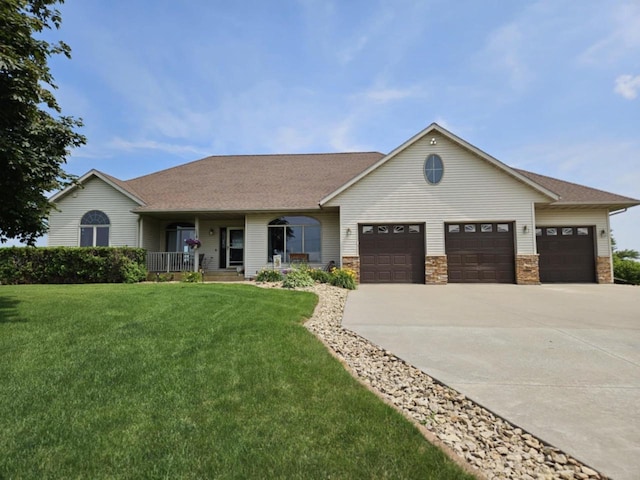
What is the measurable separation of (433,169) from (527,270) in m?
5.57

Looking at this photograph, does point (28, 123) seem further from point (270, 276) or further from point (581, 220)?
point (581, 220)

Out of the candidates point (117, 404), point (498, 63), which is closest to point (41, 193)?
point (117, 404)

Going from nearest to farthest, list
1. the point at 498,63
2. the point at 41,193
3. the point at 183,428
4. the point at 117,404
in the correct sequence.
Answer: the point at 183,428, the point at 117,404, the point at 41,193, the point at 498,63

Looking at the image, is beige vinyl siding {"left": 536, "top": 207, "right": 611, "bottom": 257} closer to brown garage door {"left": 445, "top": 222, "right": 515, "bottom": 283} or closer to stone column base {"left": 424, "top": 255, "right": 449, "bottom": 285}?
brown garage door {"left": 445, "top": 222, "right": 515, "bottom": 283}

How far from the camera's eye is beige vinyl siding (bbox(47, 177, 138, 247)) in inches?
573

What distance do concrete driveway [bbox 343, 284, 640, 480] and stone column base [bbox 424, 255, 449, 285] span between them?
12.9 ft

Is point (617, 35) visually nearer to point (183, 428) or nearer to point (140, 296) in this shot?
point (183, 428)

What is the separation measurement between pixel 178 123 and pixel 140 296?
1056cm

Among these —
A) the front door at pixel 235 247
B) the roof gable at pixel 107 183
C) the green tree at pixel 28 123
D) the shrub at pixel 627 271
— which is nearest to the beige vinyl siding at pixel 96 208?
the roof gable at pixel 107 183

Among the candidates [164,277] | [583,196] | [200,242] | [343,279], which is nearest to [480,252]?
[583,196]

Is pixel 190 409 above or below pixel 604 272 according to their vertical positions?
below

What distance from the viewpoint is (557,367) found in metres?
4.01

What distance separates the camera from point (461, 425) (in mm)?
2787

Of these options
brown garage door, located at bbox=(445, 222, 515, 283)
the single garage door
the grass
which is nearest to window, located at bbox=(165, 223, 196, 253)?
the single garage door
